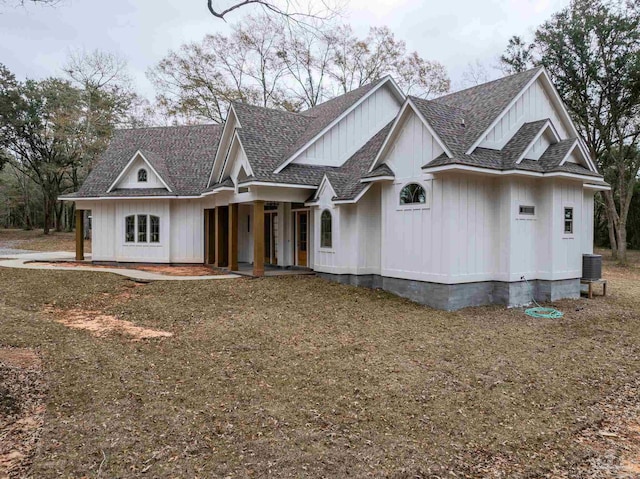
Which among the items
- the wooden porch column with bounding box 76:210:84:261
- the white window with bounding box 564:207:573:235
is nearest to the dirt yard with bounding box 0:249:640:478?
the white window with bounding box 564:207:573:235

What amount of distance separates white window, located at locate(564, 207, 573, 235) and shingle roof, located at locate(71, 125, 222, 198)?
12484mm

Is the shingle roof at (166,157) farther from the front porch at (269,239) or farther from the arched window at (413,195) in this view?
the arched window at (413,195)

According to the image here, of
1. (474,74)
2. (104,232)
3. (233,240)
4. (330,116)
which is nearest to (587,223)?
(330,116)

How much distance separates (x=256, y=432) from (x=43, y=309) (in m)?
7.58

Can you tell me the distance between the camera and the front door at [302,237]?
619 inches

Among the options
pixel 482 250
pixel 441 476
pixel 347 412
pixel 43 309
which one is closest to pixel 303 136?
pixel 482 250

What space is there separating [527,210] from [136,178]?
1424 cm

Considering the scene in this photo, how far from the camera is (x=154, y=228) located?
691 inches

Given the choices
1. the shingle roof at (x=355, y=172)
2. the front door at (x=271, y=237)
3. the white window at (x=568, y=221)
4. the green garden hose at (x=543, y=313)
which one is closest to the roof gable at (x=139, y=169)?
the front door at (x=271, y=237)

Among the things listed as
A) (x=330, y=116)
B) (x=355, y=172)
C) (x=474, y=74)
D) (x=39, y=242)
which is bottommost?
(x=39, y=242)

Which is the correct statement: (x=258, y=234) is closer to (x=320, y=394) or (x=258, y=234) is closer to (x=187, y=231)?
(x=187, y=231)

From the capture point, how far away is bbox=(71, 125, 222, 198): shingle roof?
686 inches

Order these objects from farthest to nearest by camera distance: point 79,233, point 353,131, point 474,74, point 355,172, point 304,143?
point 474,74, point 79,233, point 353,131, point 304,143, point 355,172

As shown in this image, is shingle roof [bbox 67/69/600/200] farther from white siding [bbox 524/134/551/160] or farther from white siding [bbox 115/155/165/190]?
white siding [bbox 115/155/165/190]
